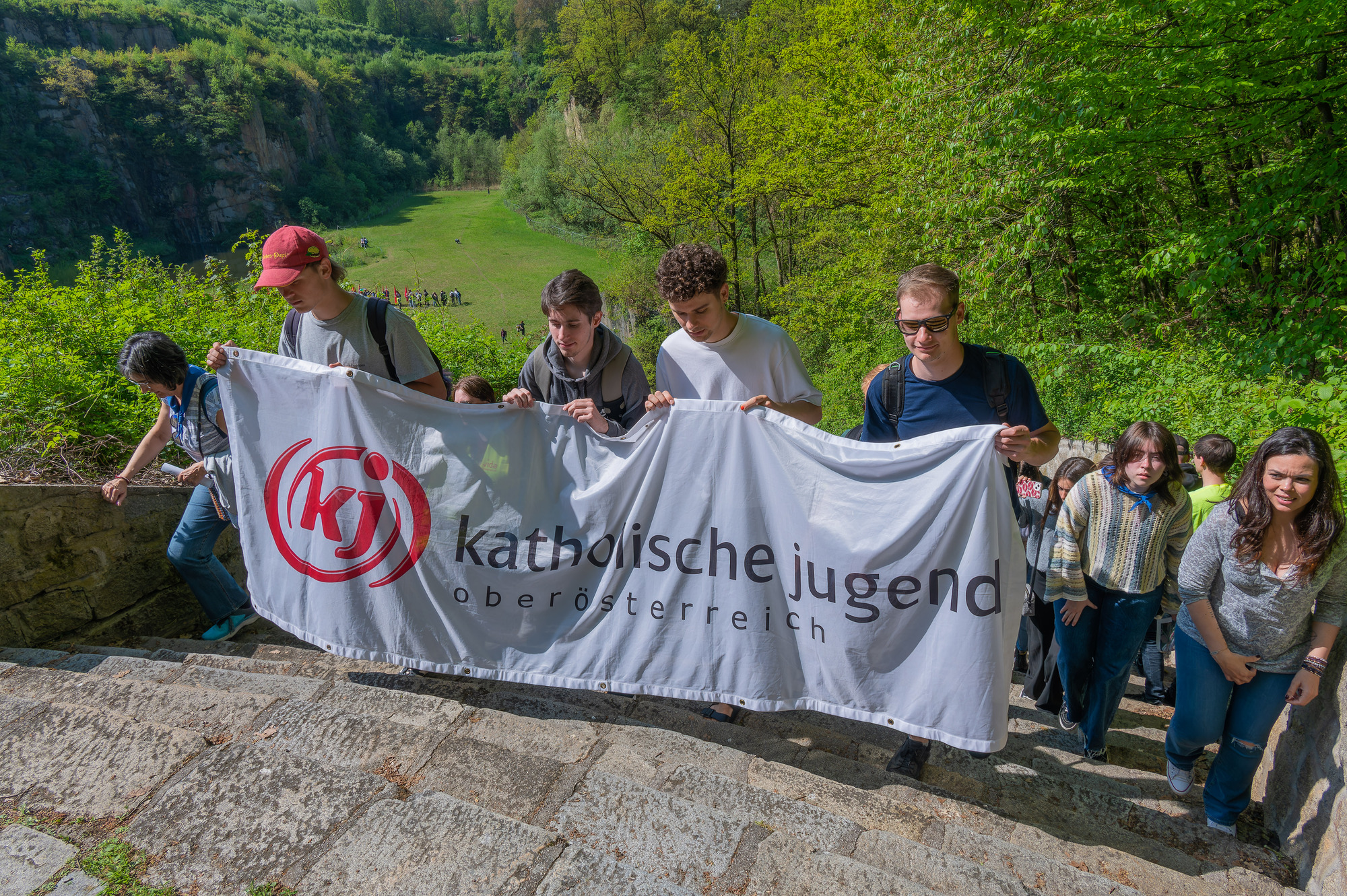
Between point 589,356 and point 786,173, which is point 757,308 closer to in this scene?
point 786,173

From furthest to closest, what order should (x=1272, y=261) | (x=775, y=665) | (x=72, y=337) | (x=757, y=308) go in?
(x=757, y=308), (x=1272, y=261), (x=72, y=337), (x=775, y=665)

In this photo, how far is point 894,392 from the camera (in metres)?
2.84

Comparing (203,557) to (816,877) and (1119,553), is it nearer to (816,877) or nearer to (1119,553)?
(816,877)

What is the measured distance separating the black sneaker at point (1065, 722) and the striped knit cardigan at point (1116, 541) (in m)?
0.72

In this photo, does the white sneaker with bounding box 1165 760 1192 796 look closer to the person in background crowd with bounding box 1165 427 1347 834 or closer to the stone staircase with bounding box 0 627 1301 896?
the stone staircase with bounding box 0 627 1301 896

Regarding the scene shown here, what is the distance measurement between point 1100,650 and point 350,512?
11.1 feet

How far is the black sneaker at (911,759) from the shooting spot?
291cm

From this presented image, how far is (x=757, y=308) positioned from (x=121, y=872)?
1042 inches

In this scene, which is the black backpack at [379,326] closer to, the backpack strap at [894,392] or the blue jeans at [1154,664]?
the backpack strap at [894,392]

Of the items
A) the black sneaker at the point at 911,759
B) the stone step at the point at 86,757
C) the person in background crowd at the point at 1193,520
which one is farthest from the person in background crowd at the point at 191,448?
the person in background crowd at the point at 1193,520

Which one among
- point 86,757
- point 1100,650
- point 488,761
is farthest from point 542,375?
point 1100,650

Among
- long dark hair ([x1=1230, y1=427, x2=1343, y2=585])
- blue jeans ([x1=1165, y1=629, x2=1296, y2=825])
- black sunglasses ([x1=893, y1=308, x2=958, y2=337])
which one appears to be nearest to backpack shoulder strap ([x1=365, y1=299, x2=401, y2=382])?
black sunglasses ([x1=893, y1=308, x2=958, y2=337])

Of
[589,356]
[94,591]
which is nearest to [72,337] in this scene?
[94,591]

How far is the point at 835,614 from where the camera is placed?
8.96 feet
